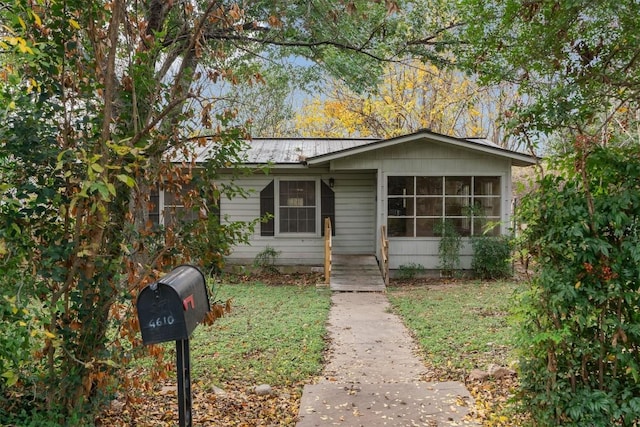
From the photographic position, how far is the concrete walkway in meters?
4.27

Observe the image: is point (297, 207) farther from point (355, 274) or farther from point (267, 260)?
point (355, 274)

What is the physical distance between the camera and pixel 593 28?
12.0 ft

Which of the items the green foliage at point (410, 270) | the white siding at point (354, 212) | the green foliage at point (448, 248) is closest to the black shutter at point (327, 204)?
the white siding at point (354, 212)

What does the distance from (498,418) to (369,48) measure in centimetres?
681

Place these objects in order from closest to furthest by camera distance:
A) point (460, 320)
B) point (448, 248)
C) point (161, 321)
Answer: point (161, 321) → point (460, 320) → point (448, 248)

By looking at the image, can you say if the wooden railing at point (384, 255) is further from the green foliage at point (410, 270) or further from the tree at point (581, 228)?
the tree at point (581, 228)

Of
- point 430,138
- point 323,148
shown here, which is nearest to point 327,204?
point 323,148

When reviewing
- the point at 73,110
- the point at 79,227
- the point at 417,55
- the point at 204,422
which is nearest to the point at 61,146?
the point at 73,110

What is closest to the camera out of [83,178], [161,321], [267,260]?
[161,321]

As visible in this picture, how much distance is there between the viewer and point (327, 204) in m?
13.8

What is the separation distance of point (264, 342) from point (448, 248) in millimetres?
6829

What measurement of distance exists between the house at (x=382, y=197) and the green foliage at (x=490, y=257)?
0.34 m

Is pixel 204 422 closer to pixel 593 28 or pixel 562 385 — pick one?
pixel 562 385

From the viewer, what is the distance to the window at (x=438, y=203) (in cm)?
1278
